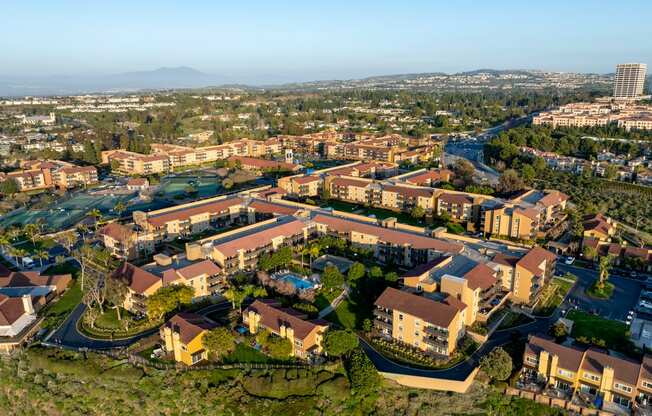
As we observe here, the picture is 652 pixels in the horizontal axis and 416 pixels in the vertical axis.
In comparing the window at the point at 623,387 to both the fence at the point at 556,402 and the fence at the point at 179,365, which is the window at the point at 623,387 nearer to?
the fence at the point at 556,402

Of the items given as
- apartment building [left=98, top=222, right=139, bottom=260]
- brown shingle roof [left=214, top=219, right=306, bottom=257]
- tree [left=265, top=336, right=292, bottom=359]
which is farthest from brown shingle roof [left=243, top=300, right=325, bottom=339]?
apartment building [left=98, top=222, right=139, bottom=260]

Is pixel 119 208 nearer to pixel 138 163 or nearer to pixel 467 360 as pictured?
pixel 138 163

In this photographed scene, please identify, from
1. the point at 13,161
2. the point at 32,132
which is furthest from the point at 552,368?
the point at 32,132

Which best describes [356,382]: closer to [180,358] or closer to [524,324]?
[180,358]

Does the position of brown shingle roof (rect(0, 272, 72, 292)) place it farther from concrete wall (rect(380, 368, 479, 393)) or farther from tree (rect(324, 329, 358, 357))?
concrete wall (rect(380, 368, 479, 393))

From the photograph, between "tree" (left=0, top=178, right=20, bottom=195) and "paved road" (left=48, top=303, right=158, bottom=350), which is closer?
"paved road" (left=48, top=303, right=158, bottom=350)

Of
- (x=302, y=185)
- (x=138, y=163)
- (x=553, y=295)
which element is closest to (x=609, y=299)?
(x=553, y=295)

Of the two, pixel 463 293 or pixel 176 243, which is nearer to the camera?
pixel 463 293
